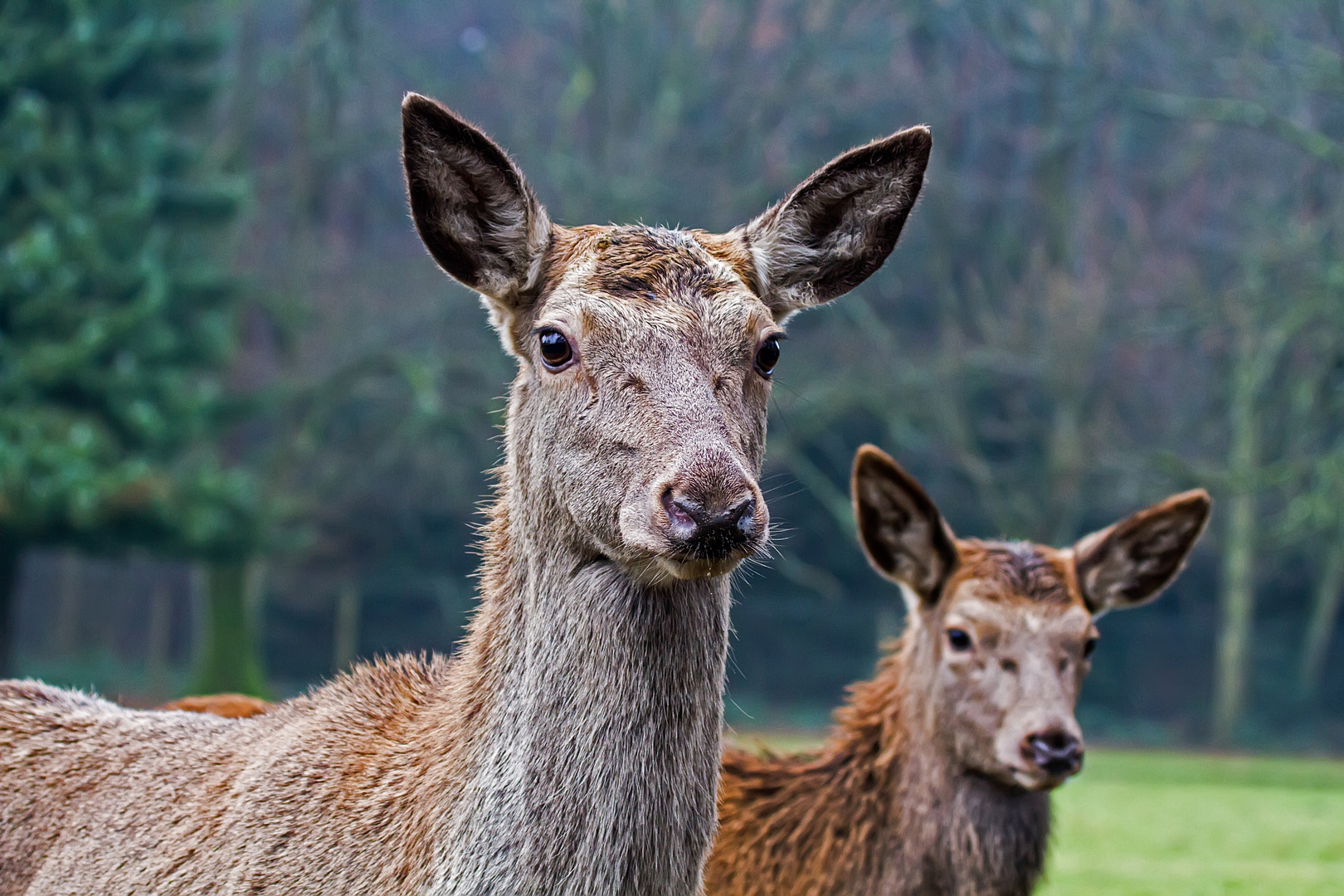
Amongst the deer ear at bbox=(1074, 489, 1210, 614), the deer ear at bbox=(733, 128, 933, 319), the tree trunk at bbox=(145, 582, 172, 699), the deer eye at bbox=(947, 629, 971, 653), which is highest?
the tree trunk at bbox=(145, 582, 172, 699)

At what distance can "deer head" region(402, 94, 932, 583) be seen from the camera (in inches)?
130

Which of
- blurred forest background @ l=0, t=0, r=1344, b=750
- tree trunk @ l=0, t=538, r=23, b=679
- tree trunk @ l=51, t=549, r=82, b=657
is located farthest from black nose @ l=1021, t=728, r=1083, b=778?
tree trunk @ l=51, t=549, r=82, b=657

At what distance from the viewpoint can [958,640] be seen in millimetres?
6012

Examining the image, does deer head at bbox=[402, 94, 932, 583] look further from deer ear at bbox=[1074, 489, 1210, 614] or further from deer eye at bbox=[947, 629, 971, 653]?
deer ear at bbox=[1074, 489, 1210, 614]

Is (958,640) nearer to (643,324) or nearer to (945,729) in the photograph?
(945,729)

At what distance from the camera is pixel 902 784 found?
585cm

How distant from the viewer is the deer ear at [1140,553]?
6277mm

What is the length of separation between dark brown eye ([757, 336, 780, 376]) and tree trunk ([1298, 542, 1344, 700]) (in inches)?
1111

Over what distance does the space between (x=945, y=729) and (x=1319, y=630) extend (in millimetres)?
26601

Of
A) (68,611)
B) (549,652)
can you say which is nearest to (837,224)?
(549,652)

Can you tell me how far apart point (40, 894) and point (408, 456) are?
26.1m

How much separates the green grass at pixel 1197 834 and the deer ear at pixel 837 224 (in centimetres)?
285

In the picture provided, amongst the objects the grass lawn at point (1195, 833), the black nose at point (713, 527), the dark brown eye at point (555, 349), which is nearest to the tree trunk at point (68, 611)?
the grass lawn at point (1195, 833)

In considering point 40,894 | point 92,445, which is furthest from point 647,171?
point 40,894
